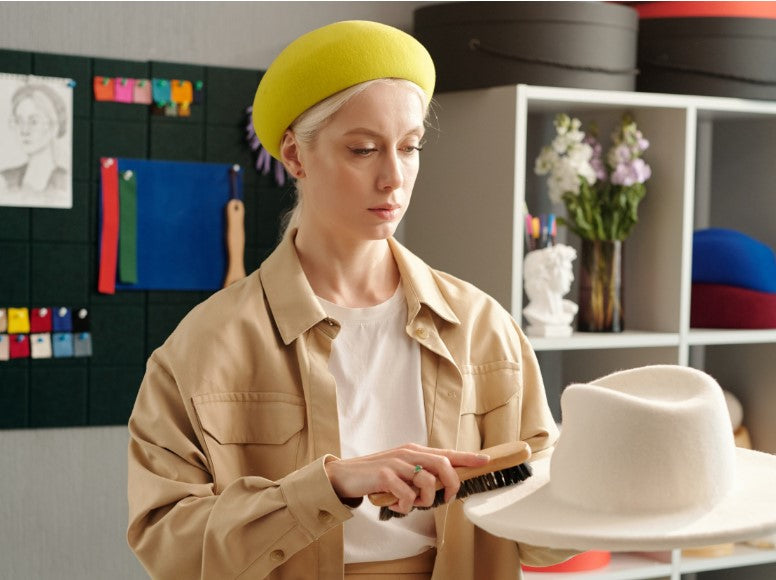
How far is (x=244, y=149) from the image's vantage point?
253 centimetres

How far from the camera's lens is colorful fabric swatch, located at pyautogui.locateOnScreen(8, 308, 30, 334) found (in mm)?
2328

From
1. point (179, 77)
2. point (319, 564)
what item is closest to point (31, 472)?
point (179, 77)

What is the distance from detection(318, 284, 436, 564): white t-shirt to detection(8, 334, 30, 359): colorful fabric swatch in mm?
1089

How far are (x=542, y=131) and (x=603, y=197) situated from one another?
11.9 inches

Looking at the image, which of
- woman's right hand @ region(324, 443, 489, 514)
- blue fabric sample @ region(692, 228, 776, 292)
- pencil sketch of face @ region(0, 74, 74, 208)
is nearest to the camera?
woman's right hand @ region(324, 443, 489, 514)

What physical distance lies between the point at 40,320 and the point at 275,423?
3.59 ft

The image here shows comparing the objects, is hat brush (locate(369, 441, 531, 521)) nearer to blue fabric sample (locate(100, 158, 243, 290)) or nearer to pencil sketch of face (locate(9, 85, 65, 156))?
blue fabric sample (locate(100, 158, 243, 290))

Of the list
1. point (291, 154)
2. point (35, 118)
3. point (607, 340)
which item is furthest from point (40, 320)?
point (607, 340)

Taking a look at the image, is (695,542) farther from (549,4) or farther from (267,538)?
(549,4)

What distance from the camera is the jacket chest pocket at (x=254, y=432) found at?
143cm

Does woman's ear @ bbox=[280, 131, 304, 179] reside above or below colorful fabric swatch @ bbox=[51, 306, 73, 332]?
above

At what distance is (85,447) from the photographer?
243 centimetres

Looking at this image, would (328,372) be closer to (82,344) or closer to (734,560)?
(82,344)

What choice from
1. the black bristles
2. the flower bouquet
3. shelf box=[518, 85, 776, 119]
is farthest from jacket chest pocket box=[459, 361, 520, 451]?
the flower bouquet
